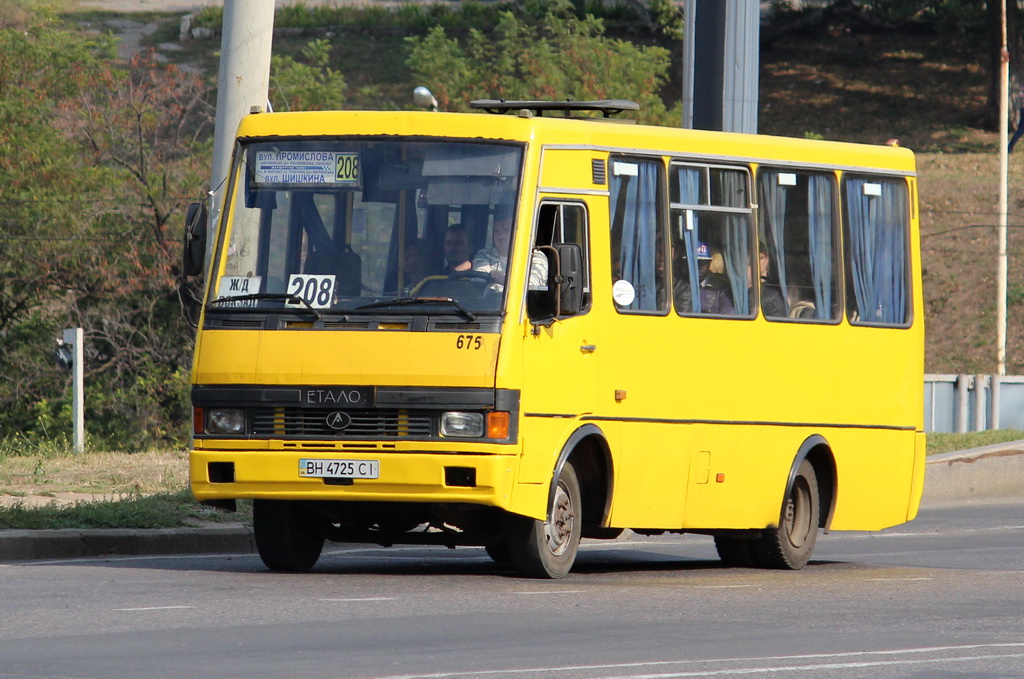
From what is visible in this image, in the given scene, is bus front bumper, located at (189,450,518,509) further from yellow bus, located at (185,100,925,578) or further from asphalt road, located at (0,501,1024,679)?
asphalt road, located at (0,501,1024,679)

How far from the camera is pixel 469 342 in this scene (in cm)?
1116

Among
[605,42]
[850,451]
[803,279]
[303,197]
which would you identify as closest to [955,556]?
[850,451]

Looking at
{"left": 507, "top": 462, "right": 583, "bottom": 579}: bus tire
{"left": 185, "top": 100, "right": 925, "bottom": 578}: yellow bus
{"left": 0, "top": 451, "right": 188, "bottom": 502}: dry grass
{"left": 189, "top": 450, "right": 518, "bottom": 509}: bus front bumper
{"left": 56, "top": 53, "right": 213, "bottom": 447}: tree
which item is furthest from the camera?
{"left": 56, "top": 53, "right": 213, "bottom": 447}: tree

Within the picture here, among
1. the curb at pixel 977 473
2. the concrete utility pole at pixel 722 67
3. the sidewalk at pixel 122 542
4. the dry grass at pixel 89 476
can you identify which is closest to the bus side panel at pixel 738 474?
the sidewalk at pixel 122 542

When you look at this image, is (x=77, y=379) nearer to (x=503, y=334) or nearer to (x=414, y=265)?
(x=414, y=265)

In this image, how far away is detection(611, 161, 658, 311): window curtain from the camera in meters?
12.4

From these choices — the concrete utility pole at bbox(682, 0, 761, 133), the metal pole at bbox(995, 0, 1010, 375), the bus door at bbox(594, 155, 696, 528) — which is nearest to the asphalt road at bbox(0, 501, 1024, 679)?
the bus door at bbox(594, 155, 696, 528)

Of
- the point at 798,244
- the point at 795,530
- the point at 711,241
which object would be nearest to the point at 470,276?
the point at 711,241

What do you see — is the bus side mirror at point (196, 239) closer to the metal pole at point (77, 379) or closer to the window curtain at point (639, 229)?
the window curtain at point (639, 229)

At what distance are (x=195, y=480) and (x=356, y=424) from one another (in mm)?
1100

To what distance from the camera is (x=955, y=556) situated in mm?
15320

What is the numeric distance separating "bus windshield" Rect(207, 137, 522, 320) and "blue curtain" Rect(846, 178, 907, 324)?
12.4ft

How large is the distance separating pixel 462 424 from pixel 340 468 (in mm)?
780

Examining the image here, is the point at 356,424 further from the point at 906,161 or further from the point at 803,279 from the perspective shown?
the point at 906,161
